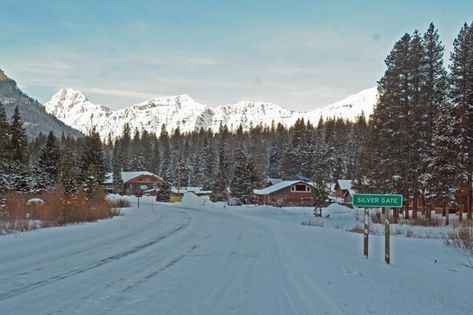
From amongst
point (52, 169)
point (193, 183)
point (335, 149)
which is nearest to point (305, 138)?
point (335, 149)

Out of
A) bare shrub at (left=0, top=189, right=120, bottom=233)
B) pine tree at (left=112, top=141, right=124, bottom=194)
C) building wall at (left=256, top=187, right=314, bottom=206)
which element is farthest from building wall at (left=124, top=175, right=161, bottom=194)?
bare shrub at (left=0, top=189, right=120, bottom=233)

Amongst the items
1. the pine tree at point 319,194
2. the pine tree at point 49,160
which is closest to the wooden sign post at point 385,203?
the pine tree at point 319,194

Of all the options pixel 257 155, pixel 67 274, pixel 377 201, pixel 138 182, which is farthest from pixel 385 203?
pixel 257 155

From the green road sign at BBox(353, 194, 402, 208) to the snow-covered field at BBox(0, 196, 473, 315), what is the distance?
4.96 feet

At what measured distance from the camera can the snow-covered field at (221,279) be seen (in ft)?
23.8

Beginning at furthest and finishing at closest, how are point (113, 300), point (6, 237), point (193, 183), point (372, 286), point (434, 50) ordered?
point (193, 183)
point (434, 50)
point (6, 237)
point (372, 286)
point (113, 300)

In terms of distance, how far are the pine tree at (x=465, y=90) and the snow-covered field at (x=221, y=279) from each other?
1077 inches

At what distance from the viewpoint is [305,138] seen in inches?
4764

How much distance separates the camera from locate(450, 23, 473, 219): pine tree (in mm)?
40594

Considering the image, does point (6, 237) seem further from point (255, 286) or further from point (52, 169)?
point (52, 169)

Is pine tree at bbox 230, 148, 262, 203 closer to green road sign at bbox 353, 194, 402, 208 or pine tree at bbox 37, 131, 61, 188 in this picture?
pine tree at bbox 37, 131, 61, 188

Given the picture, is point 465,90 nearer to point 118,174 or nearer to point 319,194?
point 319,194

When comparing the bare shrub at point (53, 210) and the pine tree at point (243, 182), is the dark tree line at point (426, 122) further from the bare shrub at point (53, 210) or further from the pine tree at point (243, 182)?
the pine tree at point (243, 182)

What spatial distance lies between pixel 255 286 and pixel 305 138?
113478 millimetres
